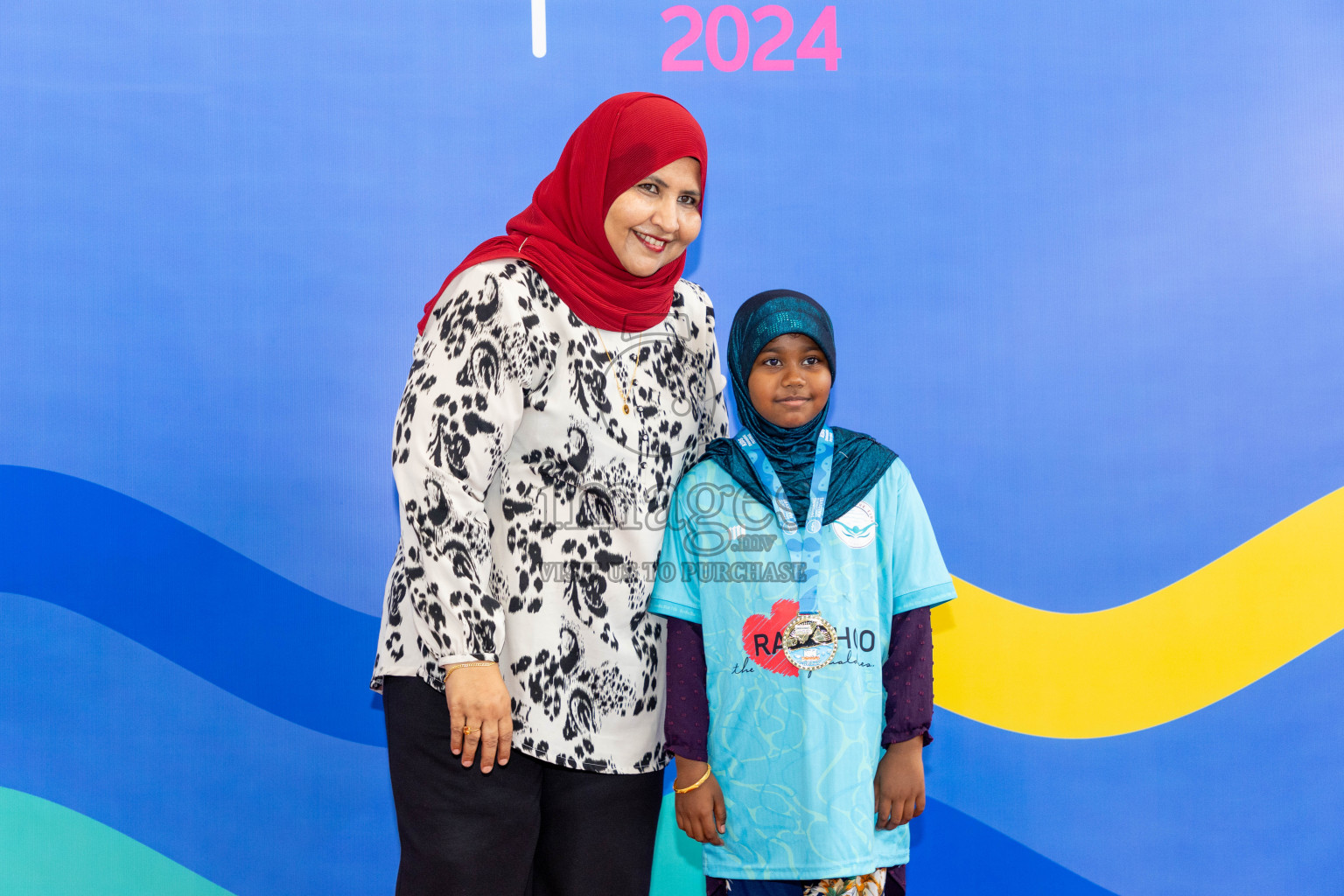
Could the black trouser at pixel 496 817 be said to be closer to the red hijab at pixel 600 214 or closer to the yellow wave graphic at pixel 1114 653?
the red hijab at pixel 600 214

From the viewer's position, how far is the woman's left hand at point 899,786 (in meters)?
1.25

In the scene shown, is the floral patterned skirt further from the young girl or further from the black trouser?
the black trouser

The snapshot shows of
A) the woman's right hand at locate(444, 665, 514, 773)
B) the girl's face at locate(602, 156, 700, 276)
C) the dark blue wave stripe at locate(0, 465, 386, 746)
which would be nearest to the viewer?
the woman's right hand at locate(444, 665, 514, 773)

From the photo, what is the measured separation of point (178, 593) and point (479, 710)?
1072mm

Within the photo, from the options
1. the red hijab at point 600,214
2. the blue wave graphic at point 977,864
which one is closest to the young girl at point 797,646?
the red hijab at point 600,214

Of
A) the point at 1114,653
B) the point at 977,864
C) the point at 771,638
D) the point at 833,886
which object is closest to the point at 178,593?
the point at 771,638

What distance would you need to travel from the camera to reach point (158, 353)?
6.23 ft

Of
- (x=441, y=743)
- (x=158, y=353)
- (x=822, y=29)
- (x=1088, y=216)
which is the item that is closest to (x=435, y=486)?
(x=441, y=743)

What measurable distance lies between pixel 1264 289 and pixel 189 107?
226 cm

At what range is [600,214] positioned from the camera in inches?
49.1

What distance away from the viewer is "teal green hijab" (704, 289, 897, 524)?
1296 mm

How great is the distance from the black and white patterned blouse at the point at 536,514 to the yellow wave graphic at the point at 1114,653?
3.02ft

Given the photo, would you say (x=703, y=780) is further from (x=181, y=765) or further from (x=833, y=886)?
(x=181, y=765)

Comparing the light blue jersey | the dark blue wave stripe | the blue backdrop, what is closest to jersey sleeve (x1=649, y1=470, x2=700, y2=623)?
the light blue jersey
